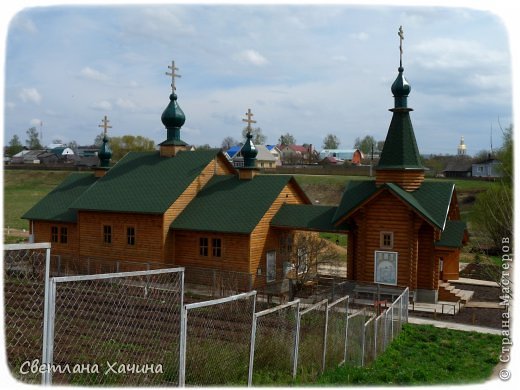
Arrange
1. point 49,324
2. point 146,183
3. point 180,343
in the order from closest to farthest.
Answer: point 49,324 < point 180,343 < point 146,183

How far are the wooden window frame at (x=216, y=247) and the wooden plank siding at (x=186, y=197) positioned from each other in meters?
1.83

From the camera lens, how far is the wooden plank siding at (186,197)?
854 inches

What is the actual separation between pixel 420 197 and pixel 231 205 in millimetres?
7289

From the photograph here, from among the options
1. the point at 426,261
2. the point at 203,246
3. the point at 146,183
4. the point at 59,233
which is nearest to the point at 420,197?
the point at 426,261

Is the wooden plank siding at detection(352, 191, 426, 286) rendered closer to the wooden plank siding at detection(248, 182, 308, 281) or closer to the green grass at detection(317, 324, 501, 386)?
the wooden plank siding at detection(248, 182, 308, 281)

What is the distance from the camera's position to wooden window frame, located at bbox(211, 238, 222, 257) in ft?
69.3

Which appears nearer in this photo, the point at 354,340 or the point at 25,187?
the point at 354,340

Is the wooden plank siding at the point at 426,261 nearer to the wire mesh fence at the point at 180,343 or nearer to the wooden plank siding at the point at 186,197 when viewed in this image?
the wire mesh fence at the point at 180,343

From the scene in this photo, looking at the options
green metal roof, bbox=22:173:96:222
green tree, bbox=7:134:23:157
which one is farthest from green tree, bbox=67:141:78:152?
green metal roof, bbox=22:173:96:222

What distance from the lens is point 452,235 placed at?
64.0 ft

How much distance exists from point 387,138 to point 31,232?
57.3 feet

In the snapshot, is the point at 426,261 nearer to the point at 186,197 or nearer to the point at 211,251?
the point at 211,251

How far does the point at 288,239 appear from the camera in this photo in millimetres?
22625

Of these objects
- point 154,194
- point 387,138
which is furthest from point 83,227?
point 387,138
